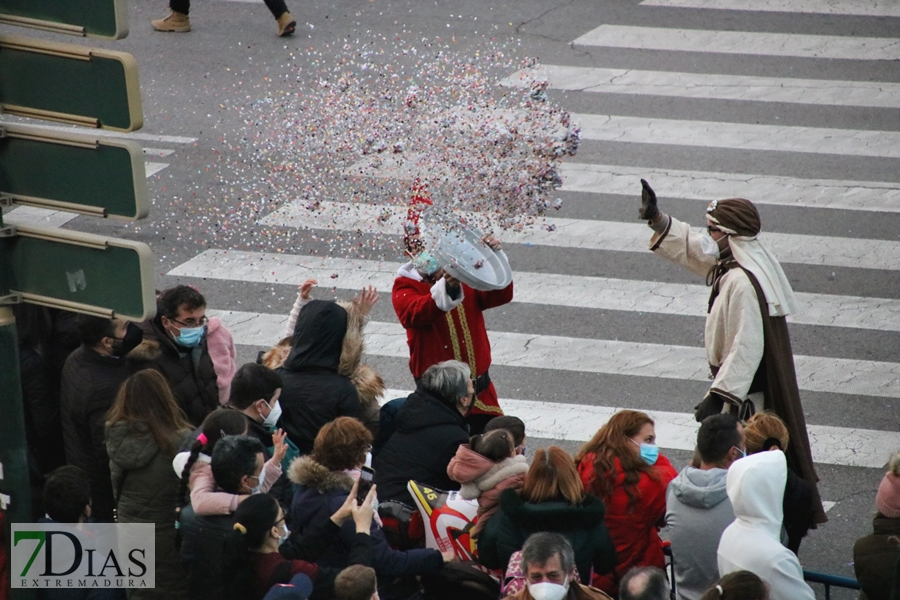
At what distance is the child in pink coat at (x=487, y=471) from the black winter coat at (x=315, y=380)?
918mm

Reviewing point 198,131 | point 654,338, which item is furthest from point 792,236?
point 198,131

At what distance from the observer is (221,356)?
6.54 meters

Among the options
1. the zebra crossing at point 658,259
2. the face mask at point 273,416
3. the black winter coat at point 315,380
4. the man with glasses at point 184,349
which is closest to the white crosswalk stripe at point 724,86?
the zebra crossing at point 658,259

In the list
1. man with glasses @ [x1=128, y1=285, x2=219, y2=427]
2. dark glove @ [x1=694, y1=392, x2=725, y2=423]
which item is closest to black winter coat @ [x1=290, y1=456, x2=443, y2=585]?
man with glasses @ [x1=128, y1=285, x2=219, y2=427]

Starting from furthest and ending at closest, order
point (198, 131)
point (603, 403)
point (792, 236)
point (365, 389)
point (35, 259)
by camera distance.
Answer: point (198, 131), point (792, 236), point (603, 403), point (365, 389), point (35, 259)

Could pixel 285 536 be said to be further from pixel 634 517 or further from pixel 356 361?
pixel 634 517

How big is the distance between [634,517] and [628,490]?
13 centimetres

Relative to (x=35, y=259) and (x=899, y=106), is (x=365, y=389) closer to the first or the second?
(x=35, y=259)

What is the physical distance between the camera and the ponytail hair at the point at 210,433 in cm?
506

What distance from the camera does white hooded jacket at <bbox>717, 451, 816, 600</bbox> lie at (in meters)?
4.89

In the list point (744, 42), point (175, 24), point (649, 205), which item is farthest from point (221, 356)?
point (744, 42)

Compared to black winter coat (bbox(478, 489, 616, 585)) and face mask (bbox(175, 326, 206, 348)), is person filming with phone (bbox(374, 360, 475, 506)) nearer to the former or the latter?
black winter coat (bbox(478, 489, 616, 585))

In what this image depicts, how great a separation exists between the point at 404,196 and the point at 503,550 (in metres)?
2.14

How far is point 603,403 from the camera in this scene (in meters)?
8.39
